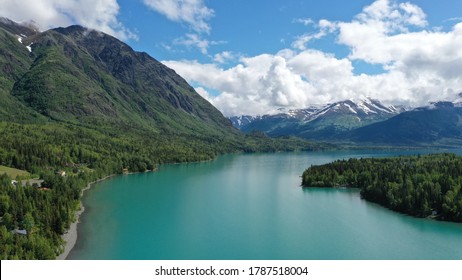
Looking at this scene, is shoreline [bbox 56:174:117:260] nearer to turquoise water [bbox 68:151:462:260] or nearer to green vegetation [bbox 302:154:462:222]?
turquoise water [bbox 68:151:462:260]

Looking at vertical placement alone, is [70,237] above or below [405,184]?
below

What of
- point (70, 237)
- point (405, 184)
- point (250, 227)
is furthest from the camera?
point (405, 184)

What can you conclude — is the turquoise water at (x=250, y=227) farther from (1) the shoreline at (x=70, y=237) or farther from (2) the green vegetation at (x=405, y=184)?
(2) the green vegetation at (x=405, y=184)

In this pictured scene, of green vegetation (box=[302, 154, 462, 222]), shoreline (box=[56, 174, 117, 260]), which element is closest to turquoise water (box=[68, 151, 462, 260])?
shoreline (box=[56, 174, 117, 260])

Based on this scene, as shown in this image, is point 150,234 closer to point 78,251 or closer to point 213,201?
point 78,251

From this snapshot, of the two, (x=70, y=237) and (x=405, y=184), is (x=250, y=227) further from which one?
(x=405, y=184)

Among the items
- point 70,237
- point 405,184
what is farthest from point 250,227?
point 405,184
